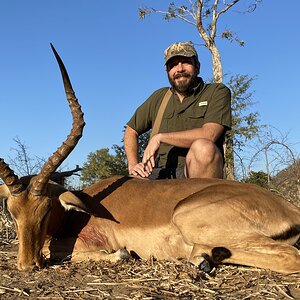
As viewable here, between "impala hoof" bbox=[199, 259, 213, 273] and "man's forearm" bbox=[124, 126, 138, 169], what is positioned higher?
"man's forearm" bbox=[124, 126, 138, 169]

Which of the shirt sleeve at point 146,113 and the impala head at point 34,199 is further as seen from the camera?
the shirt sleeve at point 146,113

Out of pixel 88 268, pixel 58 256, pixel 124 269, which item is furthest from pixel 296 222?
pixel 58 256

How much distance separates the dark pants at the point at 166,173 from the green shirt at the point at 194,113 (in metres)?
0.08

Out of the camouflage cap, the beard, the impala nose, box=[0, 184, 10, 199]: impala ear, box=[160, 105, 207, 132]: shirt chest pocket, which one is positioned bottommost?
the impala nose

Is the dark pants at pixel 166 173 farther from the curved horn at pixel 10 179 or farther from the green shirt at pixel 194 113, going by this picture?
the curved horn at pixel 10 179

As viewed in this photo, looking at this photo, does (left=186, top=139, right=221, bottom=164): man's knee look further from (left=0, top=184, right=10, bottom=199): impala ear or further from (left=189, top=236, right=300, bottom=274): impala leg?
(left=0, top=184, right=10, bottom=199): impala ear

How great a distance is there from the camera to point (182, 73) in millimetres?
6305

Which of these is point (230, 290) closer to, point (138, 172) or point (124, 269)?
point (124, 269)

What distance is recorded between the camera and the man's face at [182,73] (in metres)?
6.29

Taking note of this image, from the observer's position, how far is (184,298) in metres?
2.93

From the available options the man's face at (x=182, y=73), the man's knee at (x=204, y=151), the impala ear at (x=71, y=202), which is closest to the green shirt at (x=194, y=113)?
the man's face at (x=182, y=73)

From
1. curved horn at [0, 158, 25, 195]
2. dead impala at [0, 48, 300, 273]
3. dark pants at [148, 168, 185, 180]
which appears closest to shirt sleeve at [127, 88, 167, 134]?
dark pants at [148, 168, 185, 180]

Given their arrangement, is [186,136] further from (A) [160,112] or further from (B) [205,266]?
(B) [205,266]

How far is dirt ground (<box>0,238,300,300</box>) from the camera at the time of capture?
3010 mm
